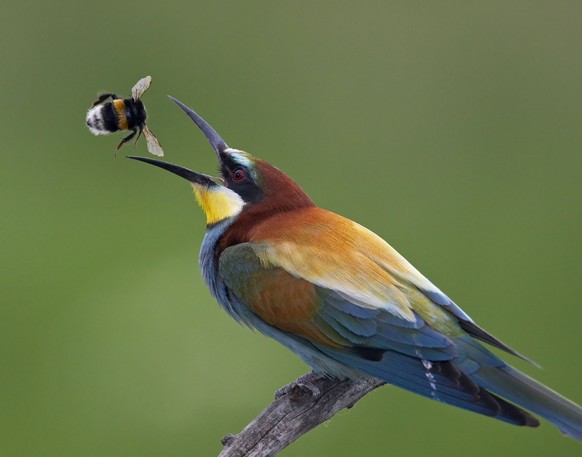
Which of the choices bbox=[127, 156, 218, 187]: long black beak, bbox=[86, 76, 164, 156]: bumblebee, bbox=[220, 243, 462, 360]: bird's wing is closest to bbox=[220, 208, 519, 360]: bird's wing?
bbox=[220, 243, 462, 360]: bird's wing

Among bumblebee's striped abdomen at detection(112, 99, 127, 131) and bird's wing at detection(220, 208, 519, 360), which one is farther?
bumblebee's striped abdomen at detection(112, 99, 127, 131)

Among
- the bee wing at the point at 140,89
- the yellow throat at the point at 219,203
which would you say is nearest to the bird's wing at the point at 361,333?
the yellow throat at the point at 219,203

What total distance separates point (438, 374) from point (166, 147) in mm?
2205

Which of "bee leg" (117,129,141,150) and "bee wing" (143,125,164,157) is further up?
"bee leg" (117,129,141,150)

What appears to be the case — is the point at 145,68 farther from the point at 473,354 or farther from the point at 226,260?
the point at 473,354

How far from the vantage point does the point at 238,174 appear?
265 cm

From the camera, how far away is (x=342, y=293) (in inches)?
94.0

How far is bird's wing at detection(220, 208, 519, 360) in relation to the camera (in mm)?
2367

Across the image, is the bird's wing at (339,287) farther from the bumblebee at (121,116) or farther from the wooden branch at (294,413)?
the bumblebee at (121,116)

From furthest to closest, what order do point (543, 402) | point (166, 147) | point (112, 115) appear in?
point (166, 147)
point (112, 115)
point (543, 402)

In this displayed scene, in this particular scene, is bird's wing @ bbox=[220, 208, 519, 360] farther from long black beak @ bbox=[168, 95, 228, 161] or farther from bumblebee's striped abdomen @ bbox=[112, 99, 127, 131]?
bumblebee's striped abdomen @ bbox=[112, 99, 127, 131]

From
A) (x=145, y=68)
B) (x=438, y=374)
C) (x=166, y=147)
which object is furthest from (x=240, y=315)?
(x=145, y=68)

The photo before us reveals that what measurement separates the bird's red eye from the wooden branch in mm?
426

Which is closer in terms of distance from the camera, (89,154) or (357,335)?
(357,335)
